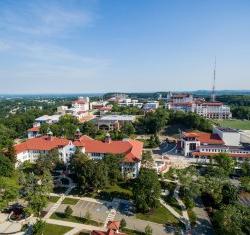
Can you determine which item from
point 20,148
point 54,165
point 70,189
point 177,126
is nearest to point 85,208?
point 70,189

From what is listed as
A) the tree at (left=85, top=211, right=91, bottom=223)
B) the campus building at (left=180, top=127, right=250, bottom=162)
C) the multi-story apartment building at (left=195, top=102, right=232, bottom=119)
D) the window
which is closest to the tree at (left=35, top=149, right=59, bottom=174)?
the tree at (left=85, top=211, right=91, bottom=223)

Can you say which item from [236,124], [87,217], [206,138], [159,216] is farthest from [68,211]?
[236,124]

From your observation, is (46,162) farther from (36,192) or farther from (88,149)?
(36,192)

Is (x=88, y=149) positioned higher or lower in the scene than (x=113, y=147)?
lower

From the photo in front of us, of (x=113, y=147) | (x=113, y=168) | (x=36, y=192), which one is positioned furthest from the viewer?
(x=113, y=147)

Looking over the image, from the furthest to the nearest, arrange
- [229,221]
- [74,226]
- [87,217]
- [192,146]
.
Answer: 1. [192,146]
2. [87,217]
3. [74,226]
4. [229,221]
